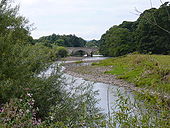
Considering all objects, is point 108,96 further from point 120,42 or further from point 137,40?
point 120,42

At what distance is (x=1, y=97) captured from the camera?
5.55 metres

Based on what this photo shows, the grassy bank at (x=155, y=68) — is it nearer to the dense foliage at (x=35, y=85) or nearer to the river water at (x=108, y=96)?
the river water at (x=108, y=96)

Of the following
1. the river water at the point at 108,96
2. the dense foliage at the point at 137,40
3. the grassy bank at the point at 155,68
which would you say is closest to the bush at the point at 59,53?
the river water at the point at 108,96

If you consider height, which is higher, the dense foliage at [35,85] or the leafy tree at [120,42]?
the leafy tree at [120,42]

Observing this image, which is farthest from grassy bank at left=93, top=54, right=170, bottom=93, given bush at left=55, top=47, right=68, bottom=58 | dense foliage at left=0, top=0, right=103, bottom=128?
bush at left=55, top=47, right=68, bottom=58

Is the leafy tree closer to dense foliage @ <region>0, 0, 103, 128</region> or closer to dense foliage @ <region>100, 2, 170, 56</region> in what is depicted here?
dense foliage @ <region>100, 2, 170, 56</region>

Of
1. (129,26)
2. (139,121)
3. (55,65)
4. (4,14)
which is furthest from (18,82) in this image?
(129,26)

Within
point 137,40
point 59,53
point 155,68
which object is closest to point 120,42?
point 137,40

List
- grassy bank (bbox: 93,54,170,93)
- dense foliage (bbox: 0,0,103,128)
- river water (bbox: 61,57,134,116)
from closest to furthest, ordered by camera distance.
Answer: river water (bbox: 61,57,134,116) → grassy bank (bbox: 93,54,170,93) → dense foliage (bbox: 0,0,103,128)

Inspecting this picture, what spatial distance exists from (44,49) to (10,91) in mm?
2130

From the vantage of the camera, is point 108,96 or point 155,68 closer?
point 108,96

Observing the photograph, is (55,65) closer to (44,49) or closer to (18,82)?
(44,49)

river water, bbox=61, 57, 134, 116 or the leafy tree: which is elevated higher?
the leafy tree

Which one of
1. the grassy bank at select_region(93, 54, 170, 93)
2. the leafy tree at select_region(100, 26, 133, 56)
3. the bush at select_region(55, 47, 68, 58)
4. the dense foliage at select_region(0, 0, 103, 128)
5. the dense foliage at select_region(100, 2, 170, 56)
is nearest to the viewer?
the grassy bank at select_region(93, 54, 170, 93)
